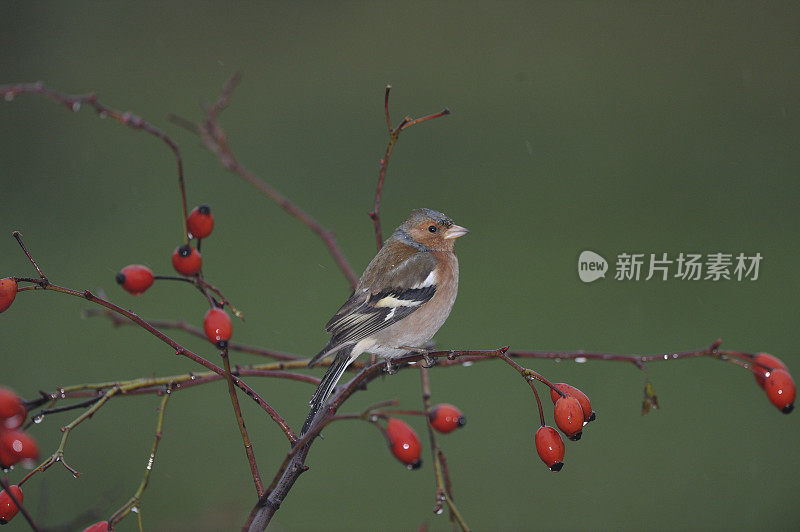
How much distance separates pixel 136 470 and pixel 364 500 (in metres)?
1.04

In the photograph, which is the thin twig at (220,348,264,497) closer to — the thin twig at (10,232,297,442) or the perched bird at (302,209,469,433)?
the thin twig at (10,232,297,442)

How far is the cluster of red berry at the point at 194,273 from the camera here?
1.12 meters

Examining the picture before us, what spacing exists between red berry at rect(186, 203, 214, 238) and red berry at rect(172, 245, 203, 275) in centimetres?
7

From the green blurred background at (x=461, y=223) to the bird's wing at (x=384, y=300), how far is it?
0.47 metres

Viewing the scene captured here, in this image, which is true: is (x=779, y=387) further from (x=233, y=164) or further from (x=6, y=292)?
(x=6, y=292)

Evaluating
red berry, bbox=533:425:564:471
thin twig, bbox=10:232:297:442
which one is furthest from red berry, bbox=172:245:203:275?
red berry, bbox=533:425:564:471

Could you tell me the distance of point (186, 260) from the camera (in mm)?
1250

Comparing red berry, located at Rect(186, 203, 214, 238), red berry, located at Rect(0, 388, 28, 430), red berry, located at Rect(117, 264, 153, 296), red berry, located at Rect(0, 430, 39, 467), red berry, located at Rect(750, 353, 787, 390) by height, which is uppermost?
red berry, located at Rect(186, 203, 214, 238)

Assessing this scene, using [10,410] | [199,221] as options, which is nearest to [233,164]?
[199,221]

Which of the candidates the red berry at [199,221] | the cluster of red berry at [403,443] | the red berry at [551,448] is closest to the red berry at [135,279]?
the red berry at [199,221]

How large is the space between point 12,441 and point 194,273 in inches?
15.0

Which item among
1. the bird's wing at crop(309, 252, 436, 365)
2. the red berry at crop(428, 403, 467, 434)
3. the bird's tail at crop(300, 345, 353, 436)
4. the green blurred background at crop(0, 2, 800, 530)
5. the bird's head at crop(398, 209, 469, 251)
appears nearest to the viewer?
the red berry at crop(428, 403, 467, 434)

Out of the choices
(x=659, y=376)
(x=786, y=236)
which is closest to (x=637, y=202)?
(x=786, y=236)

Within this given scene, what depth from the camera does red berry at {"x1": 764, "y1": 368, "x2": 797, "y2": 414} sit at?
1335 millimetres
